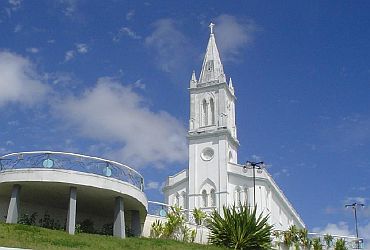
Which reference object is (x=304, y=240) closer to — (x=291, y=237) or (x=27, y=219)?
(x=291, y=237)

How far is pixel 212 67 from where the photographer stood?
229 ft

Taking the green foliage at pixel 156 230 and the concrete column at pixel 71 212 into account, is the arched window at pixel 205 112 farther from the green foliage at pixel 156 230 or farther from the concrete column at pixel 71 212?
the concrete column at pixel 71 212

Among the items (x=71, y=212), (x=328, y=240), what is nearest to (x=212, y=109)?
(x=328, y=240)

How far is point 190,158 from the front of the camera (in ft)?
216

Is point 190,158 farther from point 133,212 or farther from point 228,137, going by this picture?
point 133,212

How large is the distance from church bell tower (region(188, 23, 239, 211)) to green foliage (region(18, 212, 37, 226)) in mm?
30383

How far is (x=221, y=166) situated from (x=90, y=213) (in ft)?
95.8

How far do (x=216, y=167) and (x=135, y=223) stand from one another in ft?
97.4

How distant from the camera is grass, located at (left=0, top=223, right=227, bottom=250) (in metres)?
25.1

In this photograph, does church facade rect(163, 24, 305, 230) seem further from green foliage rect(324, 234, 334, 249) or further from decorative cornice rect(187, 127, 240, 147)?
green foliage rect(324, 234, 334, 249)

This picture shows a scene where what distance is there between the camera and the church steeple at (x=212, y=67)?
68719mm

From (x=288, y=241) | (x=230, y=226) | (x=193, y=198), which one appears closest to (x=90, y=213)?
(x=230, y=226)

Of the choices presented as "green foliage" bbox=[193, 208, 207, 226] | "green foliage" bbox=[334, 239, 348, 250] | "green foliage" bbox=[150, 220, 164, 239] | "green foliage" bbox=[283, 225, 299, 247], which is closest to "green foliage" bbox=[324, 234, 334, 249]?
"green foliage" bbox=[334, 239, 348, 250]

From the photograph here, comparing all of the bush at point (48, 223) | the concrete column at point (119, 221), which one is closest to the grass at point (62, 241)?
the concrete column at point (119, 221)
